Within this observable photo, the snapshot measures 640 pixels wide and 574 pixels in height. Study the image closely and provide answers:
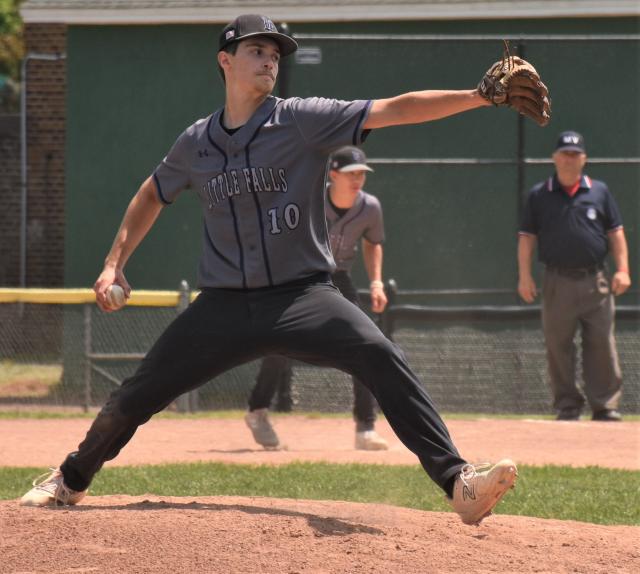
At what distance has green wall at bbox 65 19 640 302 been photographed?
12.6 meters

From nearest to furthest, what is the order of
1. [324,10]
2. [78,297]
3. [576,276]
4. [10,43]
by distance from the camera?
[576,276] < [78,297] < [324,10] < [10,43]

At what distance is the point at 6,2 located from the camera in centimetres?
2758

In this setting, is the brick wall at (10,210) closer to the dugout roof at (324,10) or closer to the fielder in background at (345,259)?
the dugout roof at (324,10)

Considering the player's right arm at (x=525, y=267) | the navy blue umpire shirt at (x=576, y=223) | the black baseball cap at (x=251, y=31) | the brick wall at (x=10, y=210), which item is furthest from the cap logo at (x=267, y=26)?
the brick wall at (x=10, y=210)

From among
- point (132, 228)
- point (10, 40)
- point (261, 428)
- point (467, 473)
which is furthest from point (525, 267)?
point (10, 40)

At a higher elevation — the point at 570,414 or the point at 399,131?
the point at 399,131

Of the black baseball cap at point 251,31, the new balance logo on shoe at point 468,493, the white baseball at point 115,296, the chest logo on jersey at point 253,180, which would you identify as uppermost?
the black baseball cap at point 251,31

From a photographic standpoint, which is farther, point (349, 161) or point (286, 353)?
point (349, 161)

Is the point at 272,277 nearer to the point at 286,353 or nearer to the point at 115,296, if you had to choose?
the point at 286,353

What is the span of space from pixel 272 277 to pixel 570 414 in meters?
6.39

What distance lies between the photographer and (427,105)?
479 cm

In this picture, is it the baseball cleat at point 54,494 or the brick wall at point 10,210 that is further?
the brick wall at point 10,210

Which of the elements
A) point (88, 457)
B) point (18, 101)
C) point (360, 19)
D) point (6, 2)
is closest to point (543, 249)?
point (360, 19)

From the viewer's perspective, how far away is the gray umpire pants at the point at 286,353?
5.03 metres
